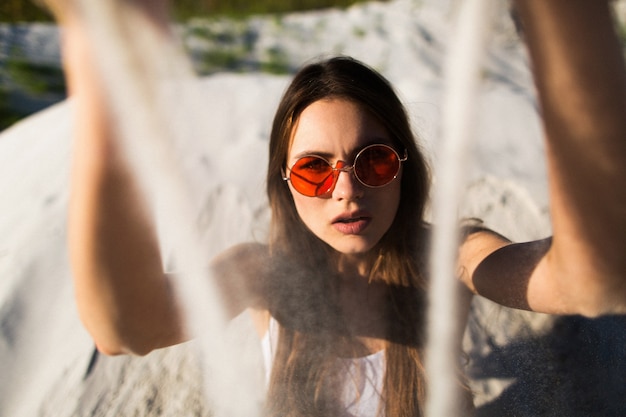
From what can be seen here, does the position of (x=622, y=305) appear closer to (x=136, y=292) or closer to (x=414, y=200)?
(x=414, y=200)

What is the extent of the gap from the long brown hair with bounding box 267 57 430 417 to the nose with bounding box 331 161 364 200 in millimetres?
150

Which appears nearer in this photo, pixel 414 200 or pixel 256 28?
pixel 414 200

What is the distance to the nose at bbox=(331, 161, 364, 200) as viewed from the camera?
97cm

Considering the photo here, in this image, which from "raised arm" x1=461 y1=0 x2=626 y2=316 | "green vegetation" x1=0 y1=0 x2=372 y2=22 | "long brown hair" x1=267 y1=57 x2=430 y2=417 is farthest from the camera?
"green vegetation" x1=0 y1=0 x2=372 y2=22

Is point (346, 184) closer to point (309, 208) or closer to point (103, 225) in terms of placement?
point (309, 208)

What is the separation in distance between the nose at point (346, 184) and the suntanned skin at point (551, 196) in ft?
1.06

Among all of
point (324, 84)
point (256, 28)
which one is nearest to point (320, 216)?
point (324, 84)

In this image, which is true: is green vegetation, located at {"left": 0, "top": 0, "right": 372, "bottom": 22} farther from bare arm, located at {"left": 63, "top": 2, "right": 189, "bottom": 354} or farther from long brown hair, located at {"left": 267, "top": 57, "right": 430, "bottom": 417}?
bare arm, located at {"left": 63, "top": 2, "right": 189, "bottom": 354}

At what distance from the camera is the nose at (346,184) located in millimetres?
966

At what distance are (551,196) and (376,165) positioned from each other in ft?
1.02

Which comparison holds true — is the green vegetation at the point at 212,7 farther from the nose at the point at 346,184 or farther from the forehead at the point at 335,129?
the nose at the point at 346,184

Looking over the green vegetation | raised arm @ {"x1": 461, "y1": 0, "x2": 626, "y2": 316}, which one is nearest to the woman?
raised arm @ {"x1": 461, "y1": 0, "x2": 626, "y2": 316}

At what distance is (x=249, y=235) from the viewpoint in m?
1.69

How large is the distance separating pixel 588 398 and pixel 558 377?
0.23ft
